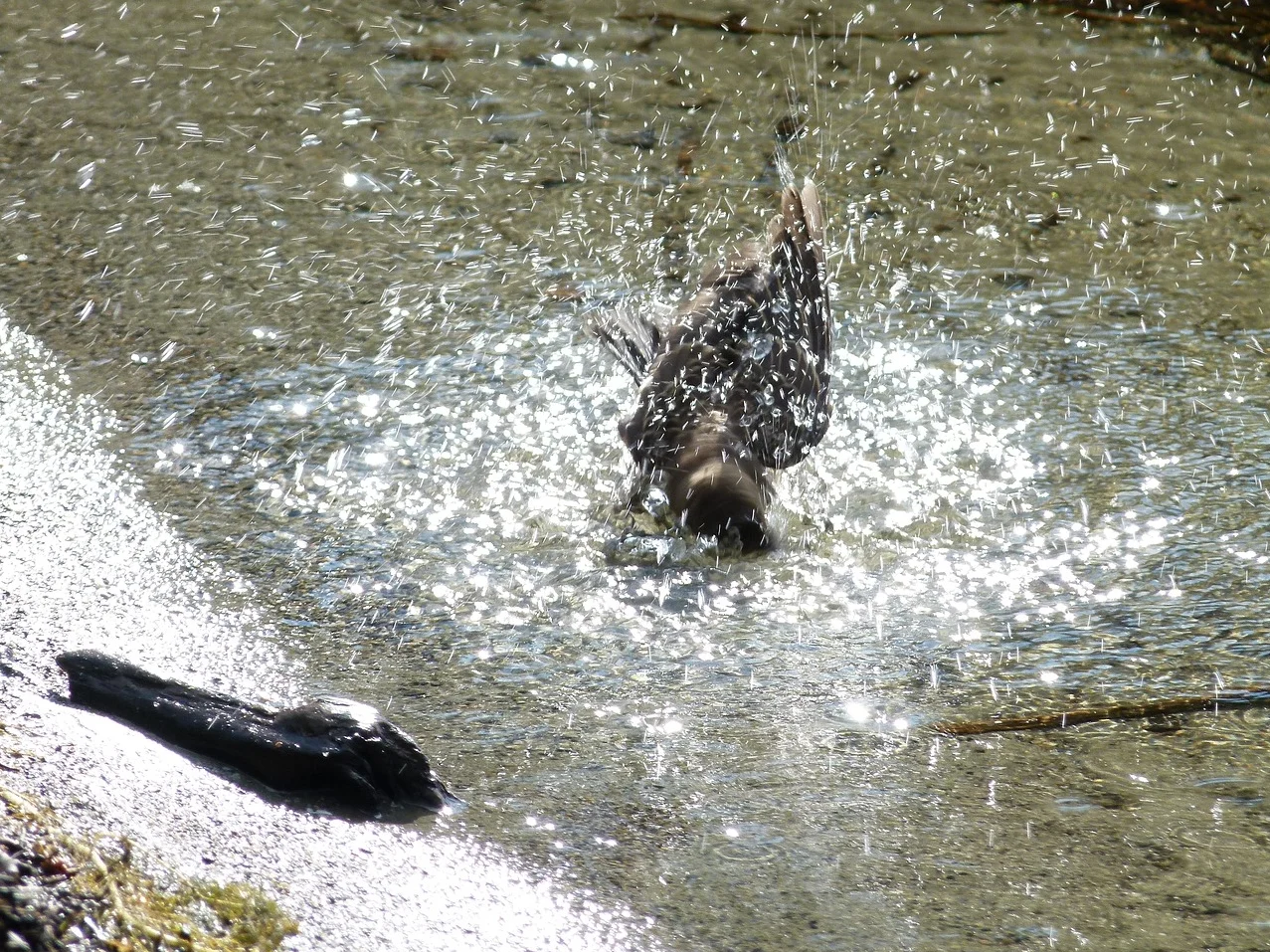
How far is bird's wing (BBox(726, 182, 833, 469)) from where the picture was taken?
4.95 metres

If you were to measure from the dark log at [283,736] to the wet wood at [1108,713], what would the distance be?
120cm

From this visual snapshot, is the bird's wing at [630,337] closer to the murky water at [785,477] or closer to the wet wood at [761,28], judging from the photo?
the murky water at [785,477]

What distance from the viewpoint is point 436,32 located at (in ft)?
26.5

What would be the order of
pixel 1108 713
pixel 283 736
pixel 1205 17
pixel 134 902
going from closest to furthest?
pixel 134 902
pixel 283 736
pixel 1108 713
pixel 1205 17

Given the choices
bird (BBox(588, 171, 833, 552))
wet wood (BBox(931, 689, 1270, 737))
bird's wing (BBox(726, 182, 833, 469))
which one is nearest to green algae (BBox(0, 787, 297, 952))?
wet wood (BBox(931, 689, 1270, 737))

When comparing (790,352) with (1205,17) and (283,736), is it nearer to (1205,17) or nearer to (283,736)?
(283,736)

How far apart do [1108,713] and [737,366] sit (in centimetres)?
225

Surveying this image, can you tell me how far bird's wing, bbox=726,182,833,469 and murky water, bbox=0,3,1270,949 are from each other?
15cm

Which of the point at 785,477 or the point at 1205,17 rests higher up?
the point at 1205,17

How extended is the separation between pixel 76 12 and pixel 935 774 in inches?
281

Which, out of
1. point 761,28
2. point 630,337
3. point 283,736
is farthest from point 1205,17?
point 283,736

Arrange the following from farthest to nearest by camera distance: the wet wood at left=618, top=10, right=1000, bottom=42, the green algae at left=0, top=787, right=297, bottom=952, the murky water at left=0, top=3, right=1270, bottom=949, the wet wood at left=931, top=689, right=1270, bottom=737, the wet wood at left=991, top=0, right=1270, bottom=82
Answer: the wet wood at left=991, top=0, right=1270, bottom=82, the wet wood at left=618, top=10, right=1000, bottom=42, the wet wood at left=931, top=689, right=1270, bottom=737, the murky water at left=0, top=3, right=1270, bottom=949, the green algae at left=0, top=787, right=297, bottom=952

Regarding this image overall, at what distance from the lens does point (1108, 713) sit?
3.30 meters

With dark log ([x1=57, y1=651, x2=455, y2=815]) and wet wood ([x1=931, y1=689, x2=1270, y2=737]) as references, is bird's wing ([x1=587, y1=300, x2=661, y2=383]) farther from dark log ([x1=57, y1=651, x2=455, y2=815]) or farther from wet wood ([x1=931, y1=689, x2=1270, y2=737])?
dark log ([x1=57, y1=651, x2=455, y2=815])
